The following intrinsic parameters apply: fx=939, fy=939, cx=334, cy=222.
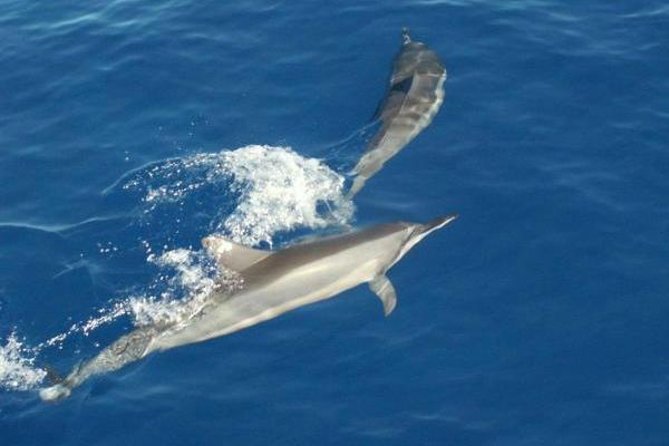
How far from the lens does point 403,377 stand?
18.0 metres

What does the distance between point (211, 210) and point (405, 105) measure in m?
5.98

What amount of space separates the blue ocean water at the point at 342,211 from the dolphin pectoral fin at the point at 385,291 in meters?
0.23

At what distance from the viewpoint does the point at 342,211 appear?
21625mm

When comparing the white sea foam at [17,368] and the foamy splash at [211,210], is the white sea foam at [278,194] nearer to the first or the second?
the foamy splash at [211,210]

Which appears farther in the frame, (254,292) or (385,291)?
(385,291)

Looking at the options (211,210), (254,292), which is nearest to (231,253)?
(254,292)

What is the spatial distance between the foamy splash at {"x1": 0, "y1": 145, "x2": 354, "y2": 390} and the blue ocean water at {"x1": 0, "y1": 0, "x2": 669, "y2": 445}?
0.07 metres

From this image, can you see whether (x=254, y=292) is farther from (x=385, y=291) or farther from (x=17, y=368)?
(x=17, y=368)

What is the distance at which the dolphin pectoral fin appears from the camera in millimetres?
19223

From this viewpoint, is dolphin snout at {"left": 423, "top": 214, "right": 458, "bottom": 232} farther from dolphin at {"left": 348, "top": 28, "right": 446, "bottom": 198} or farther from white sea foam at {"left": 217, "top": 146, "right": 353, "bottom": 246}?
dolphin at {"left": 348, "top": 28, "right": 446, "bottom": 198}

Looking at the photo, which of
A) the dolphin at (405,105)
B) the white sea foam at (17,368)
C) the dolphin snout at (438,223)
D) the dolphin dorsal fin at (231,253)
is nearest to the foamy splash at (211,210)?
the white sea foam at (17,368)

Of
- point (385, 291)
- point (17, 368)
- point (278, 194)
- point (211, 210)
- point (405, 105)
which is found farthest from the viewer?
point (405, 105)

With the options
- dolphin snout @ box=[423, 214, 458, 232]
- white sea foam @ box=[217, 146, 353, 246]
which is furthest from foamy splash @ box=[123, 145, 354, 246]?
dolphin snout @ box=[423, 214, 458, 232]

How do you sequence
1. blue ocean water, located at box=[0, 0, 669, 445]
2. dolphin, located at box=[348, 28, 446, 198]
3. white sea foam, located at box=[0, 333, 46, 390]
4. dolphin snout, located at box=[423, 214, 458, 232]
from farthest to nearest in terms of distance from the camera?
dolphin, located at box=[348, 28, 446, 198], dolphin snout, located at box=[423, 214, 458, 232], white sea foam, located at box=[0, 333, 46, 390], blue ocean water, located at box=[0, 0, 669, 445]
